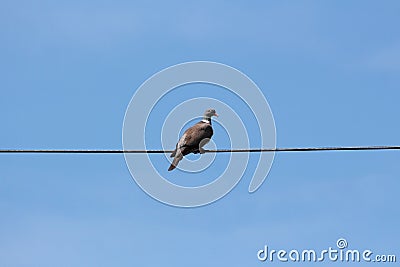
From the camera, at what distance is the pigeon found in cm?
1727

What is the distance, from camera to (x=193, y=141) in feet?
58.0

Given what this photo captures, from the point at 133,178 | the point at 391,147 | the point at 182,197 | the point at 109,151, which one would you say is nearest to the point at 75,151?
the point at 109,151

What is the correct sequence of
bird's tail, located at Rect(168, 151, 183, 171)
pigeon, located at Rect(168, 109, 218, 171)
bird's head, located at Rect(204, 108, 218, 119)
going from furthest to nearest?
bird's head, located at Rect(204, 108, 218, 119), pigeon, located at Rect(168, 109, 218, 171), bird's tail, located at Rect(168, 151, 183, 171)

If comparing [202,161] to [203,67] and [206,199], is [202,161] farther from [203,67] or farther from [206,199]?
[203,67]

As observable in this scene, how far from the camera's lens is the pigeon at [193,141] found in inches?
680

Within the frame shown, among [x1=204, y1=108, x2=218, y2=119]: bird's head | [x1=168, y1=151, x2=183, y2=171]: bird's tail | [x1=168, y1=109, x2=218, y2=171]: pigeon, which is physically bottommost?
[x1=168, y1=151, x2=183, y2=171]: bird's tail

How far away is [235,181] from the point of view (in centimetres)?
1669

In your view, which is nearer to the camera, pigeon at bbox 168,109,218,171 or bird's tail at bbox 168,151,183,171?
bird's tail at bbox 168,151,183,171

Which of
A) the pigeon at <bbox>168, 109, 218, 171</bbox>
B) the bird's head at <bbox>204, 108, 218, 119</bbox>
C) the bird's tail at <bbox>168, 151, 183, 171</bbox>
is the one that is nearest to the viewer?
the bird's tail at <bbox>168, 151, 183, 171</bbox>

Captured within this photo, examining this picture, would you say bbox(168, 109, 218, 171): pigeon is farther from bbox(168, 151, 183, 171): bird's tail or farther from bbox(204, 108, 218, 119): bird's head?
bbox(204, 108, 218, 119): bird's head

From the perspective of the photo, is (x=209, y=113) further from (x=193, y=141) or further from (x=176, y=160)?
(x=176, y=160)

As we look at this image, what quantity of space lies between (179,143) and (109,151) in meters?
3.70

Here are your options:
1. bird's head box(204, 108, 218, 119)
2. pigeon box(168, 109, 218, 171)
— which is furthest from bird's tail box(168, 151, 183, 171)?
bird's head box(204, 108, 218, 119)

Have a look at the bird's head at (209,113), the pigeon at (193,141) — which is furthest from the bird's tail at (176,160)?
the bird's head at (209,113)
